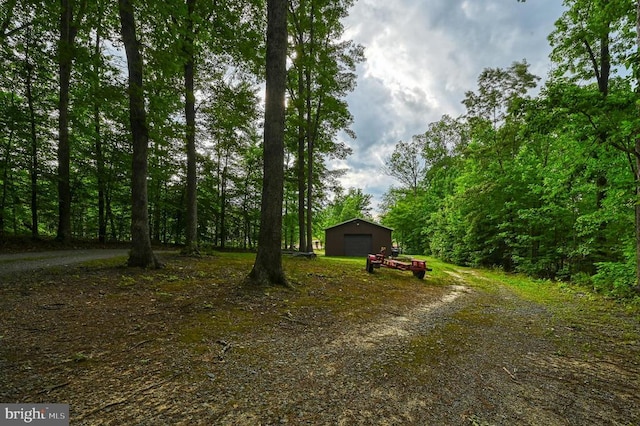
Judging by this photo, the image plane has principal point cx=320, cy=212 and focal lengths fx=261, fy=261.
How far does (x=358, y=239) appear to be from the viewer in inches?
957

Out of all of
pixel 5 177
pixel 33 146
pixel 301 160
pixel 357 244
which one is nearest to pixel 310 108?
pixel 301 160

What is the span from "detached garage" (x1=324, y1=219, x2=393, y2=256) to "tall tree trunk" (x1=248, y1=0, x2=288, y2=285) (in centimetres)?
1862

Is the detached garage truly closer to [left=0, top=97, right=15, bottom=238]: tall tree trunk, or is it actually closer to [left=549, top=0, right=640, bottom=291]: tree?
[left=549, top=0, right=640, bottom=291]: tree

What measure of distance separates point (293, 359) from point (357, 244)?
2175 cm

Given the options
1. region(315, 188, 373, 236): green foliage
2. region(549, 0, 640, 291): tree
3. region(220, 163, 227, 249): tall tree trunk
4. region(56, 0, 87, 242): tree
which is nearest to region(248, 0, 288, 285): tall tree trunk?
region(549, 0, 640, 291): tree

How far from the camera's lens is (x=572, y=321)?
5.00 metres

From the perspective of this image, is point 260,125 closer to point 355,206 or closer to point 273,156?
point 273,156

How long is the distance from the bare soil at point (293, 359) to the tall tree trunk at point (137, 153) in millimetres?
1496

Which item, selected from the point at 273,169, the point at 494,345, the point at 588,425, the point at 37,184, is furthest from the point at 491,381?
the point at 37,184

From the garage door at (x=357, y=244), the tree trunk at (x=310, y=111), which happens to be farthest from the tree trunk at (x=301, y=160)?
the garage door at (x=357, y=244)

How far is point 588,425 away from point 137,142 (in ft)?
29.5

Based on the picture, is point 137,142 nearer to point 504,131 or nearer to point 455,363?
point 455,363

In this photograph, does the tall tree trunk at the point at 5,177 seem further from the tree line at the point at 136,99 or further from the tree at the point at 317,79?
the tree at the point at 317,79

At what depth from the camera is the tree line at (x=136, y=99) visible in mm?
6613
